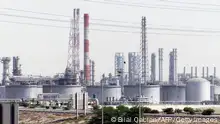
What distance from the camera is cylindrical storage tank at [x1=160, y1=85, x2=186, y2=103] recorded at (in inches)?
5664

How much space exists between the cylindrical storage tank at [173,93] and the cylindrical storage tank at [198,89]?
5.41 meters

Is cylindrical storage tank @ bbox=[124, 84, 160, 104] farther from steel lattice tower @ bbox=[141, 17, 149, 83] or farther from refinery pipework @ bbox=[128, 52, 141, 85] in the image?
refinery pipework @ bbox=[128, 52, 141, 85]

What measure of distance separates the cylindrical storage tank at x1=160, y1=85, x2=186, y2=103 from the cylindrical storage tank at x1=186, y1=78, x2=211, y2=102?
17.8 ft

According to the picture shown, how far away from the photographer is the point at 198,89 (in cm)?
13600

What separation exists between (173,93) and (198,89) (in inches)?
412

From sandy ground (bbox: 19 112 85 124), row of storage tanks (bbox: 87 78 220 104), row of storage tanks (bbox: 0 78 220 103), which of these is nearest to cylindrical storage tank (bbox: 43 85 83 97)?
row of storage tanks (bbox: 0 78 220 103)

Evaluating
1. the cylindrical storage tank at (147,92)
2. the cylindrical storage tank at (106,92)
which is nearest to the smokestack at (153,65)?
the cylindrical storage tank at (147,92)

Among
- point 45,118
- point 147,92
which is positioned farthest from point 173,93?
point 45,118

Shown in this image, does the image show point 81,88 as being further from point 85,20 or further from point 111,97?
point 85,20

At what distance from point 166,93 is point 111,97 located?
19.3 m

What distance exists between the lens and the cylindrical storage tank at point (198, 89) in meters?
135

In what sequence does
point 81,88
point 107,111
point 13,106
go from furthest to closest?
point 81,88 → point 107,111 → point 13,106

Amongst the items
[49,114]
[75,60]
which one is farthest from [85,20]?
[49,114]

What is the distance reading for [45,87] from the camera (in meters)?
136
